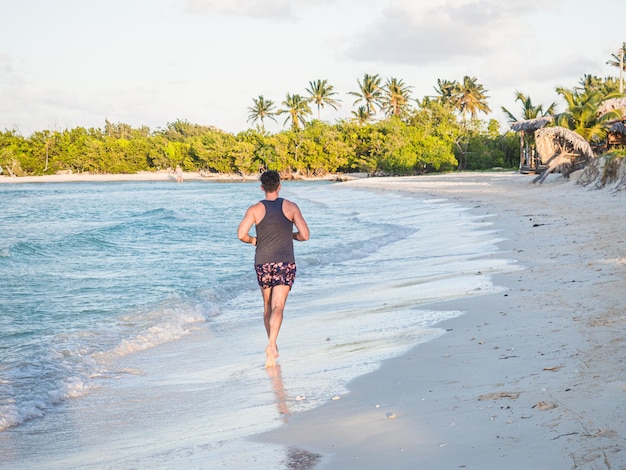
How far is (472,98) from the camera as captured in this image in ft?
278

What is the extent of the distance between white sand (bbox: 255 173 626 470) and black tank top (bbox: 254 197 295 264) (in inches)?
55.0

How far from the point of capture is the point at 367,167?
81562 millimetres

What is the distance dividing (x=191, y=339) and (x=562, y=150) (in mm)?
26110

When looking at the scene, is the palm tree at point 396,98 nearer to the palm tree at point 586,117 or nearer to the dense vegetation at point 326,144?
the dense vegetation at point 326,144

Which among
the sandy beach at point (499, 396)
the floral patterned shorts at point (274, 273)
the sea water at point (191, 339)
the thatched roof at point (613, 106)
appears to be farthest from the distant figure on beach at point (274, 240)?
the thatched roof at point (613, 106)

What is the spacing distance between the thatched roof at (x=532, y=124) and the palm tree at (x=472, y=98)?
50074 millimetres

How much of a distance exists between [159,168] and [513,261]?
106 m

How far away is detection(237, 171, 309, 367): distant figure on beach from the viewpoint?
5.62 m

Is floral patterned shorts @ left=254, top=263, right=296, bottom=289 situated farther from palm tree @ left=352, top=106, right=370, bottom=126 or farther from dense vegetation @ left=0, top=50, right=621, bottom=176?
palm tree @ left=352, top=106, right=370, bottom=126

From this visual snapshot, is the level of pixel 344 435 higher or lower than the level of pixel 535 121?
lower

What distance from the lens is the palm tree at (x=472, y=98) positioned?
84.3 meters

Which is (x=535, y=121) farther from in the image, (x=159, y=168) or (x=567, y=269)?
(x=159, y=168)

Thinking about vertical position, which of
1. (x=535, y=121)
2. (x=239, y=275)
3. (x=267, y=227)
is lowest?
(x=239, y=275)

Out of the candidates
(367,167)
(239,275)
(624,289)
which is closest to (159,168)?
(367,167)
